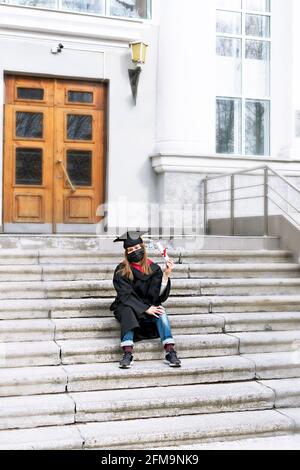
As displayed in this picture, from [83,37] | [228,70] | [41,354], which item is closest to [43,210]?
[83,37]

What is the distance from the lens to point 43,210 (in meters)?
10.8

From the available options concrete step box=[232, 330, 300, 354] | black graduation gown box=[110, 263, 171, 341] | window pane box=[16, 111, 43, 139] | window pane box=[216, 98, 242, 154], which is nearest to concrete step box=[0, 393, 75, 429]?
black graduation gown box=[110, 263, 171, 341]

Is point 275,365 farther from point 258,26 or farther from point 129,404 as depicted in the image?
point 258,26

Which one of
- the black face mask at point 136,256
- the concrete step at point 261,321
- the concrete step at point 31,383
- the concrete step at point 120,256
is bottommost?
the concrete step at point 31,383

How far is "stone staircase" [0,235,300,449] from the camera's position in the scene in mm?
5188

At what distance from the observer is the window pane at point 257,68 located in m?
11.9

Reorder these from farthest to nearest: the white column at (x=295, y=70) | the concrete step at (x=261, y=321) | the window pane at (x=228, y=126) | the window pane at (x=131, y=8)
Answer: the white column at (x=295, y=70), the window pane at (x=228, y=126), the window pane at (x=131, y=8), the concrete step at (x=261, y=321)

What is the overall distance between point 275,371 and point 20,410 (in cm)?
261

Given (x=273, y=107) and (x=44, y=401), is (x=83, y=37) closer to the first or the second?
(x=273, y=107)

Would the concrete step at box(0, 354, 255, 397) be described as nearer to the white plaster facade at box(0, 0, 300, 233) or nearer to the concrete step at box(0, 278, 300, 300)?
the concrete step at box(0, 278, 300, 300)

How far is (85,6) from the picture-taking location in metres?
11.1

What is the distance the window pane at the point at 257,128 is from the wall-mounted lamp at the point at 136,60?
2.31 m

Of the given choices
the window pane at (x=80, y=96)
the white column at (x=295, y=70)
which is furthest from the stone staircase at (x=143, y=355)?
the white column at (x=295, y=70)

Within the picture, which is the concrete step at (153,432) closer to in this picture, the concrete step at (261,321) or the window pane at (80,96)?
the concrete step at (261,321)
